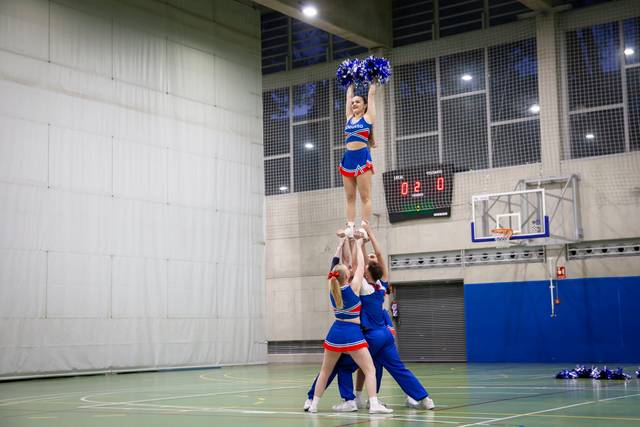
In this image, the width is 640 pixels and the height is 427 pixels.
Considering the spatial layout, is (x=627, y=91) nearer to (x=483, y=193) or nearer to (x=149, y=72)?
(x=483, y=193)

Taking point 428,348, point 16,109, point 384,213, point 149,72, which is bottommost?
point 428,348

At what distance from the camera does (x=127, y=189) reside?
2564cm

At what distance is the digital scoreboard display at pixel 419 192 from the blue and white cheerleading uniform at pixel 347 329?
18836mm

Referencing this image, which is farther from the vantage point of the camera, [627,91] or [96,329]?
[627,91]

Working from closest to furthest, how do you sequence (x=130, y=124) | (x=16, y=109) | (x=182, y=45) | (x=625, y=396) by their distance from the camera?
(x=625, y=396) → (x=16, y=109) → (x=130, y=124) → (x=182, y=45)

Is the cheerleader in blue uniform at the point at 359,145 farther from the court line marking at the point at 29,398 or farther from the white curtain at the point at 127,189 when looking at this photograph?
the white curtain at the point at 127,189

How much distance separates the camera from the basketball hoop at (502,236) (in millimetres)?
24953

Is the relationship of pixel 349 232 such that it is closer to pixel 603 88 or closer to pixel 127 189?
pixel 127 189

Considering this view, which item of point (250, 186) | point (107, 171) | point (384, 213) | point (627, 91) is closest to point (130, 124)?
point (107, 171)

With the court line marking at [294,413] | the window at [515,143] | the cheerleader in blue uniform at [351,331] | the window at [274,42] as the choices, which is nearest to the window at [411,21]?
the window at [274,42]

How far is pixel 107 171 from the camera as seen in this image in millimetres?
25109

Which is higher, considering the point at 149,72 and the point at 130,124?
the point at 149,72

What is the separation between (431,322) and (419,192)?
477 cm

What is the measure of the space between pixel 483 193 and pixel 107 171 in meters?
12.7
